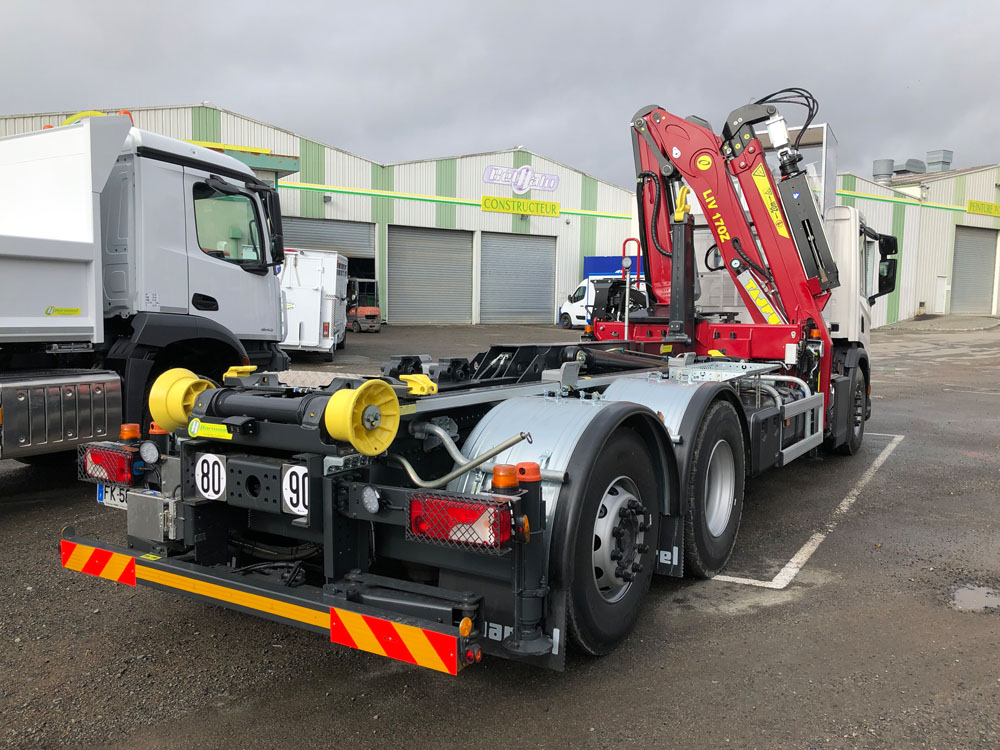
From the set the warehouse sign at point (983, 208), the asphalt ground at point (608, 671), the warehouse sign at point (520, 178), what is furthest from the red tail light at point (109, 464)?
the warehouse sign at point (983, 208)

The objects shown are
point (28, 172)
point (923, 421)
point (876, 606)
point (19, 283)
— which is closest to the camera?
point (876, 606)

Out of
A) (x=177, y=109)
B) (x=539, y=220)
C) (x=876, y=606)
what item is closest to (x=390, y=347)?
(x=177, y=109)

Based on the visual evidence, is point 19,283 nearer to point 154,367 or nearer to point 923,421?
point 154,367

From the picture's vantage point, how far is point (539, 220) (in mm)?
37938

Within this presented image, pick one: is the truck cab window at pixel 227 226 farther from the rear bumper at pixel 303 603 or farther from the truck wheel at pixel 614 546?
the truck wheel at pixel 614 546

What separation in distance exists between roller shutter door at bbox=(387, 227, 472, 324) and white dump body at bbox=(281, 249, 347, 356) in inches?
615

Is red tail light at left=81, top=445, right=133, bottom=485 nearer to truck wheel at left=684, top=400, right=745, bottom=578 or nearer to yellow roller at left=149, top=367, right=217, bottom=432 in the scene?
yellow roller at left=149, top=367, right=217, bottom=432

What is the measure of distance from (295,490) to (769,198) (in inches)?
227

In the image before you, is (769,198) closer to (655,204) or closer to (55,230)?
(655,204)

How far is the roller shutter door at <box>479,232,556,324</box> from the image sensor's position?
37.1m

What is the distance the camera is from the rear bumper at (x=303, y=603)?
277cm

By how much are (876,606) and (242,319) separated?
5709 mm

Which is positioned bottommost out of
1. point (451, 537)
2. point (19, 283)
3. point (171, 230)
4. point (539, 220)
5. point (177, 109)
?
point (451, 537)

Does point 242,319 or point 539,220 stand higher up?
point 539,220
